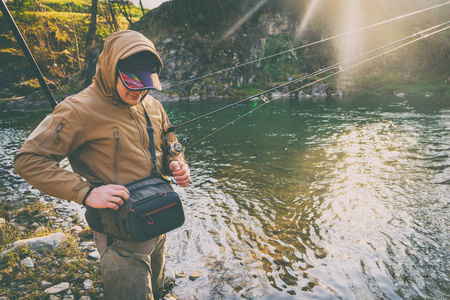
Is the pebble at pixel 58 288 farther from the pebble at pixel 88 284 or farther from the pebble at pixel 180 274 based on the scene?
the pebble at pixel 180 274

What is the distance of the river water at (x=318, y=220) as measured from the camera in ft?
14.3

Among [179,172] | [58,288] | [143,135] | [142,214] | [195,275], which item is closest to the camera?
[142,214]

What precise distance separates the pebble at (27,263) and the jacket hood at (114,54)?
11.0 feet

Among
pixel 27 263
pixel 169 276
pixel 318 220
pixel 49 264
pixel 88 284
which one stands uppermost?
pixel 27 263

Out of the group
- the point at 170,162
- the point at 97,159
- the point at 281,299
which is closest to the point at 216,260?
the point at 281,299

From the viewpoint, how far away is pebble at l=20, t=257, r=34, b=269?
389cm

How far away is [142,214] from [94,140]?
0.76m

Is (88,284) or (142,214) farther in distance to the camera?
(88,284)

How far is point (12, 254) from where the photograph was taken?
4.00m

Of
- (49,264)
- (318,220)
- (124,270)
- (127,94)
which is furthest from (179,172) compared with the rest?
(318,220)

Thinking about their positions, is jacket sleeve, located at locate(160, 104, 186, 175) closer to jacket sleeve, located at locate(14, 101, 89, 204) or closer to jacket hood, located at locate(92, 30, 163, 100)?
jacket hood, located at locate(92, 30, 163, 100)

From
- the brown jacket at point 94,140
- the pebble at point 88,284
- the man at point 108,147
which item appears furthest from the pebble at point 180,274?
the brown jacket at point 94,140

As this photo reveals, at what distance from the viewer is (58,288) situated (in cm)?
356

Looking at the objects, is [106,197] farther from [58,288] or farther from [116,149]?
[58,288]
